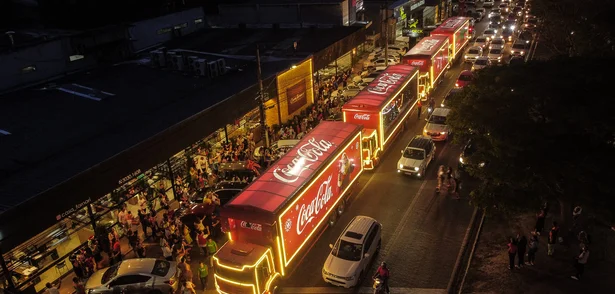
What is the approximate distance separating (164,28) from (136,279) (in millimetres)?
29211

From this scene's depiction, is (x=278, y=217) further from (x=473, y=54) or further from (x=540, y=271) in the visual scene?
(x=473, y=54)

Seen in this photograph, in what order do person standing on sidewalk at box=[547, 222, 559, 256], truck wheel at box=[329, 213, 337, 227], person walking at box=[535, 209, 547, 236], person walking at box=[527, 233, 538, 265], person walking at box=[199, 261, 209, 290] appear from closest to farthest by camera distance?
person walking at box=[527, 233, 538, 265] < person standing on sidewalk at box=[547, 222, 559, 256] < person walking at box=[199, 261, 209, 290] < person walking at box=[535, 209, 547, 236] < truck wheel at box=[329, 213, 337, 227]

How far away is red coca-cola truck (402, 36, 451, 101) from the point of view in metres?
36.9

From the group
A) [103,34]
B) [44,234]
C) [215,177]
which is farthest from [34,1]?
[44,234]

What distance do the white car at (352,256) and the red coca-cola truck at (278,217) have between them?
4.70 ft

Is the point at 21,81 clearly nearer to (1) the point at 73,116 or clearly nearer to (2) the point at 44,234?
(1) the point at 73,116

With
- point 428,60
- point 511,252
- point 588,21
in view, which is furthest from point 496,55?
point 511,252

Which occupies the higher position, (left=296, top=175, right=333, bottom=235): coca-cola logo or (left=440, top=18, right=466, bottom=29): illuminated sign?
(left=440, top=18, right=466, bottom=29): illuminated sign

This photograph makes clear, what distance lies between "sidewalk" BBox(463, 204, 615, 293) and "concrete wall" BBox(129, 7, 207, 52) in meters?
30.9

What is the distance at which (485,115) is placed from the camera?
15.9 metres

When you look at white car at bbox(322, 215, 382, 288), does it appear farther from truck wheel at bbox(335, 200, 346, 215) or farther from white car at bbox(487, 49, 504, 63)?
white car at bbox(487, 49, 504, 63)

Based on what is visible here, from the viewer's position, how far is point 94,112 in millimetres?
23875

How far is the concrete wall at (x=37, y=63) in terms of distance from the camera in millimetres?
27438

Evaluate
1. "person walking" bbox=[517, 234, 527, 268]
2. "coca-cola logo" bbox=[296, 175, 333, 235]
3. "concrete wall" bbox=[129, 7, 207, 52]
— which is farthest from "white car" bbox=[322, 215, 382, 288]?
"concrete wall" bbox=[129, 7, 207, 52]
